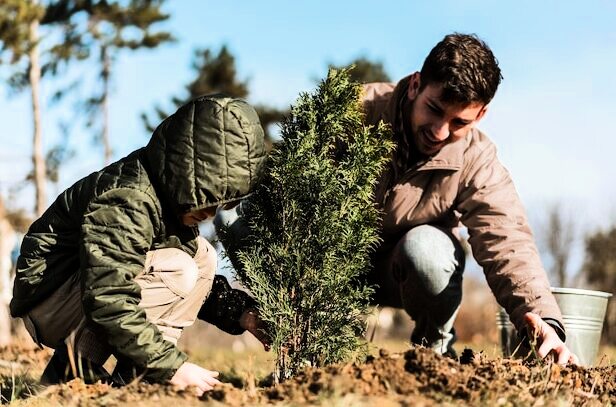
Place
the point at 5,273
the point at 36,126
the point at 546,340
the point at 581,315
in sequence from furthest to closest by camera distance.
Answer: the point at 36,126 → the point at 5,273 → the point at 581,315 → the point at 546,340

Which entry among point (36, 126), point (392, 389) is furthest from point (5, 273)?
point (392, 389)

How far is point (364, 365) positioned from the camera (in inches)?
116

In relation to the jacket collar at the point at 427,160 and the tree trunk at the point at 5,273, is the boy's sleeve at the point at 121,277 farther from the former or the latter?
the tree trunk at the point at 5,273

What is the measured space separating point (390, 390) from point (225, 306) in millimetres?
1540

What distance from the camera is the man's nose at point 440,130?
4289mm

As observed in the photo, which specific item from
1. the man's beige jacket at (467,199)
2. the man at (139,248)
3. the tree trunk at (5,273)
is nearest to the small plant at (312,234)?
the man at (139,248)

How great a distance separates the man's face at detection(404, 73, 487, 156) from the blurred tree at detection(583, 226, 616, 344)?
18.0 meters

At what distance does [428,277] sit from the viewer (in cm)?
451

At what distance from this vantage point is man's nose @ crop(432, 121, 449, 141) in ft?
14.1

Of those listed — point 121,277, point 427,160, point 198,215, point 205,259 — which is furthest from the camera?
point 427,160

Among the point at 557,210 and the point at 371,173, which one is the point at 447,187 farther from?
the point at 557,210

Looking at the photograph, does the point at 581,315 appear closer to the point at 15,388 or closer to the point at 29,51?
the point at 15,388

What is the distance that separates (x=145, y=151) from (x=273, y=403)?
1.37 metres

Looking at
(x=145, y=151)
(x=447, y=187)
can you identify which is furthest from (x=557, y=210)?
(x=145, y=151)
